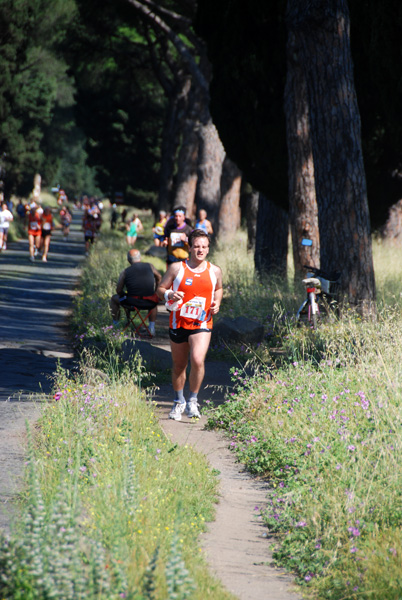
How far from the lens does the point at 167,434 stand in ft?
22.4

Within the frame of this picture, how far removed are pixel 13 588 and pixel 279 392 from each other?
14.3 ft

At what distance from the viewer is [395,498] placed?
490 centimetres

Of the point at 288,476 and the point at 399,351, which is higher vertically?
the point at 399,351

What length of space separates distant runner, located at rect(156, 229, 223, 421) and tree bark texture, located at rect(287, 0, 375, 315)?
4359mm

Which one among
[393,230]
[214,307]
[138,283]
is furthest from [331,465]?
[393,230]

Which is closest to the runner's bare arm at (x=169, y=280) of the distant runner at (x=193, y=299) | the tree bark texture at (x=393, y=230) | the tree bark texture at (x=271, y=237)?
the distant runner at (x=193, y=299)

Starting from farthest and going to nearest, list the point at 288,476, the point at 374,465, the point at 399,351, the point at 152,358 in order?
the point at 152,358
the point at 399,351
the point at 288,476
the point at 374,465

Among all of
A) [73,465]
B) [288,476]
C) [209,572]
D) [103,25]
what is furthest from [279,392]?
[103,25]

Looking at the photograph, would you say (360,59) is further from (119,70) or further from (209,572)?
(119,70)

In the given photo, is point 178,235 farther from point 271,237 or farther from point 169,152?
point 169,152

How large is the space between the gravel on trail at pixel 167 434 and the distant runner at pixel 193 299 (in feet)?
2.39

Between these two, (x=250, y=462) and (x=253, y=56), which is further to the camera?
(x=253, y=56)

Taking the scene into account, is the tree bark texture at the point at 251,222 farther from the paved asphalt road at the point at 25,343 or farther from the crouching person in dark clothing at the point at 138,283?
the crouching person in dark clothing at the point at 138,283

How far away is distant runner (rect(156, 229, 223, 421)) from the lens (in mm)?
7379
